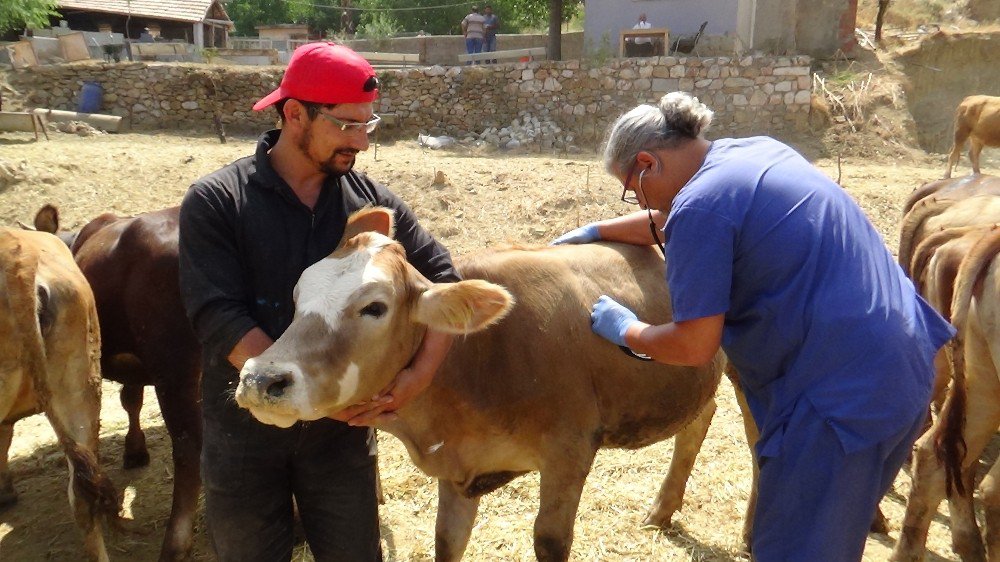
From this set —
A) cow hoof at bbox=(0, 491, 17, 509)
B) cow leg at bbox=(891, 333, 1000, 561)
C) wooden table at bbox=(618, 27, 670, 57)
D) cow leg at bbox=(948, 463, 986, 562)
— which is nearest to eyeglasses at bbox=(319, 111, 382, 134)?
cow leg at bbox=(891, 333, 1000, 561)

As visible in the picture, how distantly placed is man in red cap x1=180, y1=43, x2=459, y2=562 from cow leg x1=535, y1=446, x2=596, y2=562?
782mm

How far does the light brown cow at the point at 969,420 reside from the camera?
3949mm

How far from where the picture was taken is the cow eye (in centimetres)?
257

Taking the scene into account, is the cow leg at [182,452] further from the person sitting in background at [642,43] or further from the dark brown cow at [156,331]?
the person sitting in background at [642,43]

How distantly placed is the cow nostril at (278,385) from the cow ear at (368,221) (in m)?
0.62

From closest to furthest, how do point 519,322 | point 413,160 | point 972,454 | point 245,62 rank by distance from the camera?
point 519,322 < point 972,454 < point 413,160 < point 245,62

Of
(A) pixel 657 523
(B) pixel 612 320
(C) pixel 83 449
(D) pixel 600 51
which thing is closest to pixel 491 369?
(B) pixel 612 320

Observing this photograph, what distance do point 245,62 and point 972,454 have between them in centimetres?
2469

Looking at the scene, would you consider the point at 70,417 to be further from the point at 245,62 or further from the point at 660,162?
the point at 245,62

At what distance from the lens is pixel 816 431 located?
2443 millimetres

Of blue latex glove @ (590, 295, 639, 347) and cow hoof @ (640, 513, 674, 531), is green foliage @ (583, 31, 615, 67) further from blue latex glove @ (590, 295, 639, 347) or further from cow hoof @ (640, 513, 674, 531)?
blue latex glove @ (590, 295, 639, 347)

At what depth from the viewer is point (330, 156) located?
270 cm

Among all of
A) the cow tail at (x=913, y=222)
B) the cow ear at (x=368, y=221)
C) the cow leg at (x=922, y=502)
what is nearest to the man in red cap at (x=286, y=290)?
the cow ear at (x=368, y=221)

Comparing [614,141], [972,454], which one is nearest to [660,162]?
[614,141]
